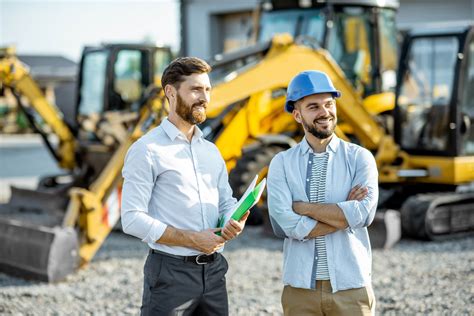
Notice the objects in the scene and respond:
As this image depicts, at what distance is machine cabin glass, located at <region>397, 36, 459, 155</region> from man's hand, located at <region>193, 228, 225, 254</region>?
6479 millimetres

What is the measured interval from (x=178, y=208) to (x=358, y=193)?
80 centimetres

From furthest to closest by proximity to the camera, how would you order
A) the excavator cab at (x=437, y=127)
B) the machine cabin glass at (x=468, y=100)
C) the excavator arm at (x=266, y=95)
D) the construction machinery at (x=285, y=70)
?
the machine cabin glass at (x=468, y=100) → the excavator cab at (x=437, y=127) → the construction machinery at (x=285, y=70) → the excavator arm at (x=266, y=95)

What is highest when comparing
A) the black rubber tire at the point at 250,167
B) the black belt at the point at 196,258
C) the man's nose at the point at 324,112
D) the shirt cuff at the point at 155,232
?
the man's nose at the point at 324,112

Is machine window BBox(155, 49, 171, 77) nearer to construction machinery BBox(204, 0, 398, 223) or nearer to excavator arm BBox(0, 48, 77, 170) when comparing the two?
excavator arm BBox(0, 48, 77, 170)

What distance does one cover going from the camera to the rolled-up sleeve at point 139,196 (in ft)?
10.6

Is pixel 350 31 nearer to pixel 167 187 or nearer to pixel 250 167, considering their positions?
pixel 250 167

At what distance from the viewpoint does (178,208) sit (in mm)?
3350

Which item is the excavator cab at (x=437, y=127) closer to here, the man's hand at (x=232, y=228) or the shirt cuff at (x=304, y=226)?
the shirt cuff at (x=304, y=226)

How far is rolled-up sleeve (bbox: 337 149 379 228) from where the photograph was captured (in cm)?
341

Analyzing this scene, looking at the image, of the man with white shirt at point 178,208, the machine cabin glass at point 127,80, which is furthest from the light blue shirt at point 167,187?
the machine cabin glass at point 127,80

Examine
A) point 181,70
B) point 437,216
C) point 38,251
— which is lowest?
point 437,216

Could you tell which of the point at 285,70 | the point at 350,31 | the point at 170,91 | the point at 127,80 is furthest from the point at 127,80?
the point at 170,91

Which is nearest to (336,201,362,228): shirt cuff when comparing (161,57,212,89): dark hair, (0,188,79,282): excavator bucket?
(161,57,212,89): dark hair

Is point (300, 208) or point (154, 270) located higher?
point (300, 208)
